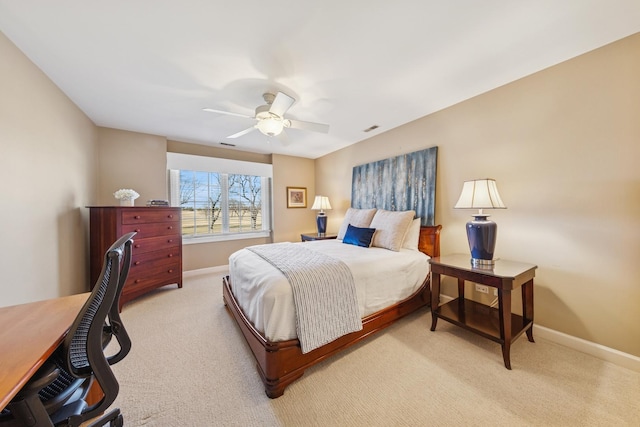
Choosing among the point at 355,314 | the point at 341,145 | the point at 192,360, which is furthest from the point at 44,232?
the point at 341,145

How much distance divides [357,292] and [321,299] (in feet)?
1.30

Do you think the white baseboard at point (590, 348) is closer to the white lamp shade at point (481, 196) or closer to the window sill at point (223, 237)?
the white lamp shade at point (481, 196)

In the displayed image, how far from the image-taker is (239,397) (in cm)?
147

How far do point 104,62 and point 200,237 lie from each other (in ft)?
9.39

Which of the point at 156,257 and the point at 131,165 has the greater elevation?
the point at 131,165

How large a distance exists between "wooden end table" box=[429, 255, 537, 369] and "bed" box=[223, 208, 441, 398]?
0.33 m

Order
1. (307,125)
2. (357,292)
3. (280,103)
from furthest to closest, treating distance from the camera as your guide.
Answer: (307,125) < (280,103) < (357,292)

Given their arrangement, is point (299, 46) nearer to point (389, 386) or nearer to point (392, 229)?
point (392, 229)

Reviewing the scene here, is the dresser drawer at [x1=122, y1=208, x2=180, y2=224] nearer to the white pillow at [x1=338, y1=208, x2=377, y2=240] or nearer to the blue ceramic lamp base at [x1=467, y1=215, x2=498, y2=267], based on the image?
the white pillow at [x1=338, y1=208, x2=377, y2=240]

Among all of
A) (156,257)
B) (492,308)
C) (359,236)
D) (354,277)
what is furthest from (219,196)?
(492,308)

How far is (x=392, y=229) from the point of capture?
9.17 feet

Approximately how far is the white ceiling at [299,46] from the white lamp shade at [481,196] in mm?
1008

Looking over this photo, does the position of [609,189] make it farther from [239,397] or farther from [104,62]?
[104,62]

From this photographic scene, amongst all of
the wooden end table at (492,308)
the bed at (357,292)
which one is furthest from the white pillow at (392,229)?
the wooden end table at (492,308)
